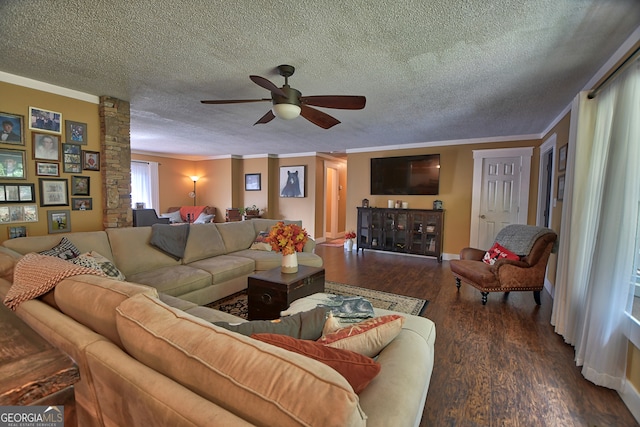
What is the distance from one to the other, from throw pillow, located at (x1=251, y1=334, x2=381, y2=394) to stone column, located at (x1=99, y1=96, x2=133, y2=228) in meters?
3.40

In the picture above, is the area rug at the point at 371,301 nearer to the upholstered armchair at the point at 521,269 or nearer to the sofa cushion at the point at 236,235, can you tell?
the upholstered armchair at the point at 521,269

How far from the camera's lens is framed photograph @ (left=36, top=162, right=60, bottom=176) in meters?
2.85

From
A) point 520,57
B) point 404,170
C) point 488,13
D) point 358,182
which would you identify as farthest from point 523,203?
point 488,13

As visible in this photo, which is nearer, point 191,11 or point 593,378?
point 191,11

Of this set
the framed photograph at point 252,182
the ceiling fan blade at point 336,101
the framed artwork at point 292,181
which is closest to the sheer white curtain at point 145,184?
the framed photograph at point 252,182

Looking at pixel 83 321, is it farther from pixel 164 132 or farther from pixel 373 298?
pixel 164 132

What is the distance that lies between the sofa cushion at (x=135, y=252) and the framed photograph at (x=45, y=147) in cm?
91

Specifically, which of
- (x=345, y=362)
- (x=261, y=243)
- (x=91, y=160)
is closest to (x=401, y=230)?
(x=261, y=243)

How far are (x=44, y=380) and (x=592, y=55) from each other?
3.39 m

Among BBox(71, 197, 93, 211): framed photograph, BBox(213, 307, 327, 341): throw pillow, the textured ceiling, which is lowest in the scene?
BBox(213, 307, 327, 341): throw pillow

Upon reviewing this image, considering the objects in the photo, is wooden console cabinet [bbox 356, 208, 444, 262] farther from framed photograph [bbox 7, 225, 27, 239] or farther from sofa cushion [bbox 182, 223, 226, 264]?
framed photograph [bbox 7, 225, 27, 239]

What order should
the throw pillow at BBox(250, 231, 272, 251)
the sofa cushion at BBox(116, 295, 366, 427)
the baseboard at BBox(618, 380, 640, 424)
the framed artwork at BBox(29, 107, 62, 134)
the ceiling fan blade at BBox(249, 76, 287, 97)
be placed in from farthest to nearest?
1. the throw pillow at BBox(250, 231, 272, 251)
2. the framed artwork at BBox(29, 107, 62, 134)
3. the ceiling fan blade at BBox(249, 76, 287, 97)
4. the baseboard at BBox(618, 380, 640, 424)
5. the sofa cushion at BBox(116, 295, 366, 427)

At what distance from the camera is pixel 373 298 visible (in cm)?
340

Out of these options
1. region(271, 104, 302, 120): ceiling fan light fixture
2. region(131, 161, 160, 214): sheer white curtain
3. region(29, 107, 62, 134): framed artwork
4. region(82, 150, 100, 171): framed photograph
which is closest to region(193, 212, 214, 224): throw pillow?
region(131, 161, 160, 214): sheer white curtain
